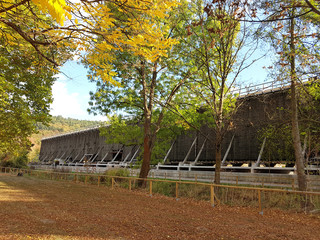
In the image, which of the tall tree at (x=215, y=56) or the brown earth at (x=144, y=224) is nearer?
the brown earth at (x=144, y=224)

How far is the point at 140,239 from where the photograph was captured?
5.06 m

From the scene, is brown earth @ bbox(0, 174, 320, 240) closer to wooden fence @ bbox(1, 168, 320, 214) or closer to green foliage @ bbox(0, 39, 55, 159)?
wooden fence @ bbox(1, 168, 320, 214)

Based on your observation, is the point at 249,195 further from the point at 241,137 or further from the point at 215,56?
the point at 241,137

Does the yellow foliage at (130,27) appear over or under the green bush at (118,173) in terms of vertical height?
over

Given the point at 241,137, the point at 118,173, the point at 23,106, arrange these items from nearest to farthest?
the point at 23,106 < the point at 118,173 < the point at 241,137

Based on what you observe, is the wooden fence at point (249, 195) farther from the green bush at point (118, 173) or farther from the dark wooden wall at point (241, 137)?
the dark wooden wall at point (241, 137)

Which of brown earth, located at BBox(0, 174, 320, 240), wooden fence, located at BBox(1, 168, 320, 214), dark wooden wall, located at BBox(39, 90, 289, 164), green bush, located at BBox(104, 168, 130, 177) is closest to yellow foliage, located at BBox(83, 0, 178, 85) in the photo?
brown earth, located at BBox(0, 174, 320, 240)

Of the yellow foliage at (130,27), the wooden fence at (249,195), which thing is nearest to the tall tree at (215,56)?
the wooden fence at (249,195)

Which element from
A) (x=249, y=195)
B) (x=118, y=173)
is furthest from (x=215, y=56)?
(x=118, y=173)

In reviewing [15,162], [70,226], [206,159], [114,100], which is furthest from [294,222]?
[15,162]

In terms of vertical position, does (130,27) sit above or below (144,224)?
above

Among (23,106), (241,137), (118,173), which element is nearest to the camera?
(23,106)

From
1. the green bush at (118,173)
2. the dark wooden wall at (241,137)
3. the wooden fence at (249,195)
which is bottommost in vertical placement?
the wooden fence at (249,195)

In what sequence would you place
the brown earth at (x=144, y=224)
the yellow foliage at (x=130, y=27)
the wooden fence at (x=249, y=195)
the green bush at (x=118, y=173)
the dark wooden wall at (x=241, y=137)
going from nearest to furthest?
the yellow foliage at (x=130, y=27), the brown earth at (x=144, y=224), the wooden fence at (x=249, y=195), the dark wooden wall at (x=241, y=137), the green bush at (x=118, y=173)
